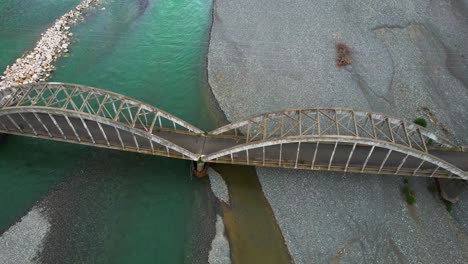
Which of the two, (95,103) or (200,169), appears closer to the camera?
(200,169)

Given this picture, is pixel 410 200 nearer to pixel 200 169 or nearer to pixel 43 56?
pixel 200 169

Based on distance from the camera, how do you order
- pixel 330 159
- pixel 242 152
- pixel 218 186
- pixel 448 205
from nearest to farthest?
1. pixel 330 159
2. pixel 448 205
3. pixel 242 152
4. pixel 218 186

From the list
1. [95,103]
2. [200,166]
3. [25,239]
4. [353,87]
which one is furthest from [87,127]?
[353,87]

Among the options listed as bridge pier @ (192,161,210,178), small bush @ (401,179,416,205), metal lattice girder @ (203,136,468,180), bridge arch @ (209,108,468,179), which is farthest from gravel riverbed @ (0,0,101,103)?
small bush @ (401,179,416,205)

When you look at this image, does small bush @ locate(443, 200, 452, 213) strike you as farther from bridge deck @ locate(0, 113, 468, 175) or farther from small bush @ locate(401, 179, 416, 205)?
bridge deck @ locate(0, 113, 468, 175)

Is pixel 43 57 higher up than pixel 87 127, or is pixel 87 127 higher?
pixel 87 127

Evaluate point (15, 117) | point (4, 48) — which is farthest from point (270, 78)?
point (4, 48)

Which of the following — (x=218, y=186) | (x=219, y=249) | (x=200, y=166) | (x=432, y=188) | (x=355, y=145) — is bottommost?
(x=219, y=249)

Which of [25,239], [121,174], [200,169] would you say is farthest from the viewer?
[121,174]
